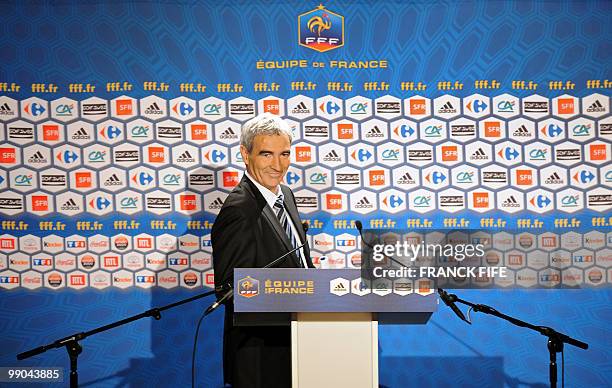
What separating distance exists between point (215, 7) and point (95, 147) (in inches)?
45.5

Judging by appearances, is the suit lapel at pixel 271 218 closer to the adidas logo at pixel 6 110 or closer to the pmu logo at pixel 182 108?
the pmu logo at pixel 182 108

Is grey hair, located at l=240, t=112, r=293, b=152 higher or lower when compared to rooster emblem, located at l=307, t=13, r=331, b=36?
lower

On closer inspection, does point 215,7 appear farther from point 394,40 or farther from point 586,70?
point 586,70

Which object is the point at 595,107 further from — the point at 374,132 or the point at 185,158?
the point at 185,158

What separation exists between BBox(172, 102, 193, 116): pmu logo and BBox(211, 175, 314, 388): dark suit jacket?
81cm

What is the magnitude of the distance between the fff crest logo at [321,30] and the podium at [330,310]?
5.51 ft

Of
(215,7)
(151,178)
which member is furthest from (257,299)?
(215,7)

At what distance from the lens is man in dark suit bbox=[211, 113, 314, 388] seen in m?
2.19

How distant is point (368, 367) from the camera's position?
196 cm

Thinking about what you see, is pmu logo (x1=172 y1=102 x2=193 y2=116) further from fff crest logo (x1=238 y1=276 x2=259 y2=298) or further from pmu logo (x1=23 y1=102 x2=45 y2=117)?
fff crest logo (x1=238 y1=276 x2=259 y2=298)

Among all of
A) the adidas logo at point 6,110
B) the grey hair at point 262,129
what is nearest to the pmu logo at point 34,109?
the adidas logo at point 6,110

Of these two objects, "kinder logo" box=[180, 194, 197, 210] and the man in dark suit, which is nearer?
the man in dark suit

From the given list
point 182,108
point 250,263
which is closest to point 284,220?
point 250,263

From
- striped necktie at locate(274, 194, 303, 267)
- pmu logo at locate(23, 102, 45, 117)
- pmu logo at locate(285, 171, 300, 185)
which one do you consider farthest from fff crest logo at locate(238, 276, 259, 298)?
pmu logo at locate(23, 102, 45, 117)
